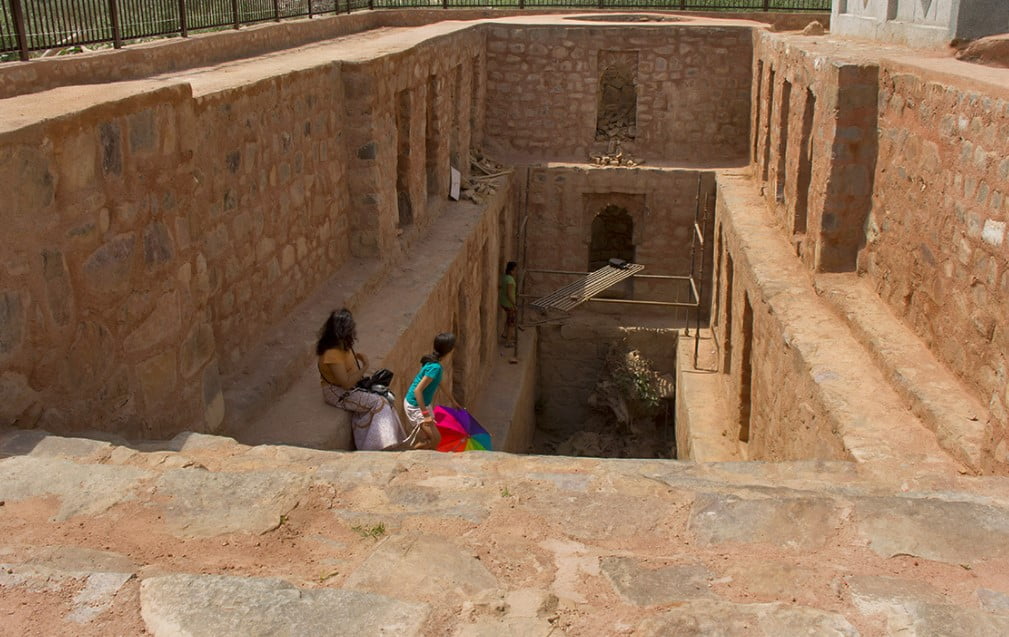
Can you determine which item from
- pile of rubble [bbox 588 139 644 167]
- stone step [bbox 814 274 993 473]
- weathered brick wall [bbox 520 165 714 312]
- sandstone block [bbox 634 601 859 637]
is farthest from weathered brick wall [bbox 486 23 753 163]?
sandstone block [bbox 634 601 859 637]

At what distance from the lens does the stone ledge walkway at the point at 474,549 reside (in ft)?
8.19

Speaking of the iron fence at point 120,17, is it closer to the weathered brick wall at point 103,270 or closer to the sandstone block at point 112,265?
the weathered brick wall at point 103,270

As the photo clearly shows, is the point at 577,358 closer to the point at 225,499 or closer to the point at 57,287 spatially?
the point at 57,287

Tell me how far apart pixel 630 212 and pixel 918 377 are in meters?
10.3

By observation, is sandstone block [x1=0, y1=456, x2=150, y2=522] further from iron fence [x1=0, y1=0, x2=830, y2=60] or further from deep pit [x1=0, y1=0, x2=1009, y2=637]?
iron fence [x1=0, y1=0, x2=830, y2=60]

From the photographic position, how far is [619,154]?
15.8 metres

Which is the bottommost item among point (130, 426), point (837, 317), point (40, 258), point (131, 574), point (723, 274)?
point (723, 274)

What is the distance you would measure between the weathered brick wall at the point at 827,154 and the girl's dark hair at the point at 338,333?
4.03 meters

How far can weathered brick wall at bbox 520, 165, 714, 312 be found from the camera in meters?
15.3

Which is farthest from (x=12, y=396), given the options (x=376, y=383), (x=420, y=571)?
(x=376, y=383)

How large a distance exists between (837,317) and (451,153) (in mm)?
7343

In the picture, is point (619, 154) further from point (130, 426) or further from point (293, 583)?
point (293, 583)

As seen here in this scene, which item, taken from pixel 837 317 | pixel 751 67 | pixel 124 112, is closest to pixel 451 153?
pixel 751 67

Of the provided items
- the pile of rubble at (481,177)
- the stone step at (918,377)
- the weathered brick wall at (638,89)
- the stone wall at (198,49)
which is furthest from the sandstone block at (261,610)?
the weathered brick wall at (638,89)
